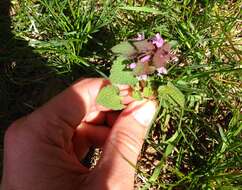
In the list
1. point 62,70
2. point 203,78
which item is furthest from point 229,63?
point 62,70

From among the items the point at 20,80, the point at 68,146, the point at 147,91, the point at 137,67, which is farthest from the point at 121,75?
the point at 20,80

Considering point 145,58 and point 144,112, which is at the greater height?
point 145,58

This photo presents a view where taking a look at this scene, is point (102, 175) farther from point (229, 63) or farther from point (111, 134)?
point (229, 63)

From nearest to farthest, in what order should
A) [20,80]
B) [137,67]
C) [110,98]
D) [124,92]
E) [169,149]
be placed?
[137,67]
[110,98]
[124,92]
[169,149]
[20,80]

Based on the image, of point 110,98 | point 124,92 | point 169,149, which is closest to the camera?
point 110,98

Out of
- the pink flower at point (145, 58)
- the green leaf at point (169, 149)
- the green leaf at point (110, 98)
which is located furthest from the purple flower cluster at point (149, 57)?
the green leaf at point (169, 149)

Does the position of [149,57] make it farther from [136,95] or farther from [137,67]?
[136,95]

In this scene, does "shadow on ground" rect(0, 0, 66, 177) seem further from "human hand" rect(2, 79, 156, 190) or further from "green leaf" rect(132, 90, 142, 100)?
"green leaf" rect(132, 90, 142, 100)

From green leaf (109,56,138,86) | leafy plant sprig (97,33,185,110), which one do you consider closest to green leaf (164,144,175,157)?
leafy plant sprig (97,33,185,110)

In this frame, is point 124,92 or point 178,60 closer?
point 124,92
